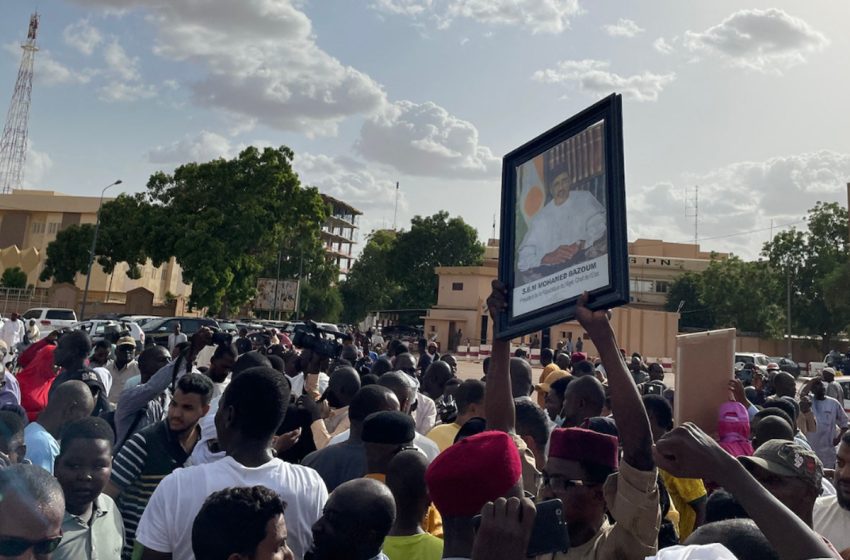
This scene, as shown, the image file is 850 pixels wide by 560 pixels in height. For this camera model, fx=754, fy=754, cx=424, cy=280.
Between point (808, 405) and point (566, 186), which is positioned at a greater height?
point (566, 186)

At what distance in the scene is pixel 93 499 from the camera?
3379 mm

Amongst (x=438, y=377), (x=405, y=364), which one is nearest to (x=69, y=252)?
(x=405, y=364)

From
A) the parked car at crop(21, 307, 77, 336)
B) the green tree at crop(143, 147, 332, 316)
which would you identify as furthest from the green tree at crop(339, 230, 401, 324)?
the parked car at crop(21, 307, 77, 336)

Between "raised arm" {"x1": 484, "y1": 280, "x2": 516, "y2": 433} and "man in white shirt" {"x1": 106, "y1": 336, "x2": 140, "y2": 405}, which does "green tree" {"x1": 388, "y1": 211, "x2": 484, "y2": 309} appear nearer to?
"man in white shirt" {"x1": 106, "y1": 336, "x2": 140, "y2": 405}

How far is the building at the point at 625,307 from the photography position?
41594 mm

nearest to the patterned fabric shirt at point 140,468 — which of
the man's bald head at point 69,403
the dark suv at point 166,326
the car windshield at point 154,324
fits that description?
the man's bald head at point 69,403

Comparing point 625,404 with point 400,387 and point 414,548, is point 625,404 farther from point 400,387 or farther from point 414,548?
A: point 400,387

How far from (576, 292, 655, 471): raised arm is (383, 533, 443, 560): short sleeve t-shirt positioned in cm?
85

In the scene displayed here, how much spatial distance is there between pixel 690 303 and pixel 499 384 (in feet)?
199

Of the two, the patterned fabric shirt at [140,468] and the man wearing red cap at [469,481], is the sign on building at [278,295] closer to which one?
the patterned fabric shirt at [140,468]

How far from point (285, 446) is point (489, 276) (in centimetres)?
4953

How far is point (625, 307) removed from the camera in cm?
4450

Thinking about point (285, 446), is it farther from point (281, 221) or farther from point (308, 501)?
point (281, 221)

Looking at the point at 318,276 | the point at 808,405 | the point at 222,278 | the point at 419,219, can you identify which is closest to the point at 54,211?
the point at 318,276
